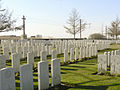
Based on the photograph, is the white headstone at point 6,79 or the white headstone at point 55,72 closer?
the white headstone at point 6,79

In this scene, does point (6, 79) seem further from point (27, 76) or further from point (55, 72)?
point (55, 72)

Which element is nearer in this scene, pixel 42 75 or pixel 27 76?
pixel 27 76

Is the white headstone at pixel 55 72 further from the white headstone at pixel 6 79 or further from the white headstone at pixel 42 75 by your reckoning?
the white headstone at pixel 6 79

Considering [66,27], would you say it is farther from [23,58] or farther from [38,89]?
[38,89]

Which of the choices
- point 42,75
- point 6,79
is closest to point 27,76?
point 42,75

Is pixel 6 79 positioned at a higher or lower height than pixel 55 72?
higher

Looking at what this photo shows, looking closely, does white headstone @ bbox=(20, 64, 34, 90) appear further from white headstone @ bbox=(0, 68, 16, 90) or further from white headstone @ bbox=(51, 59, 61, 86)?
white headstone @ bbox=(51, 59, 61, 86)

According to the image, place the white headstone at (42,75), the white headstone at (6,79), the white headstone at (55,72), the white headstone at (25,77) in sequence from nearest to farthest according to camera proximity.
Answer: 1. the white headstone at (6,79)
2. the white headstone at (25,77)
3. the white headstone at (42,75)
4. the white headstone at (55,72)

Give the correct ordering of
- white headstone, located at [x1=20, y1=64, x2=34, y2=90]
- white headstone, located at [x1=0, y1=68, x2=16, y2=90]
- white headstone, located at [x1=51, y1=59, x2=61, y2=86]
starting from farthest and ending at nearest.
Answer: white headstone, located at [x1=51, y1=59, x2=61, y2=86] < white headstone, located at [x1=20, y1=64, x2=34, y2=90] < white headstone, located at [x1=0, y1=68, x2=16, y2=90]

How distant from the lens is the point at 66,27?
35.6 metres

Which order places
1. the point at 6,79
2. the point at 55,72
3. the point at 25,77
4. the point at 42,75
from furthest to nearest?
the point at 55,72, the point at 42,75, the point at 25,77, the point at 6,79

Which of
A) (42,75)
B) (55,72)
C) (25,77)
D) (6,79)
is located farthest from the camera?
(55,72)

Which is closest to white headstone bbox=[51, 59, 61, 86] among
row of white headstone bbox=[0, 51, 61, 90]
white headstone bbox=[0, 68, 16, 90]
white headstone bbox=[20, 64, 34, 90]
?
row of white headstone bbox=[0, 51, 61, 90]

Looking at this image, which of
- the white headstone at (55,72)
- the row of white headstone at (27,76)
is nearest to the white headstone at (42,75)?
the row of white headstone at (27,76)
